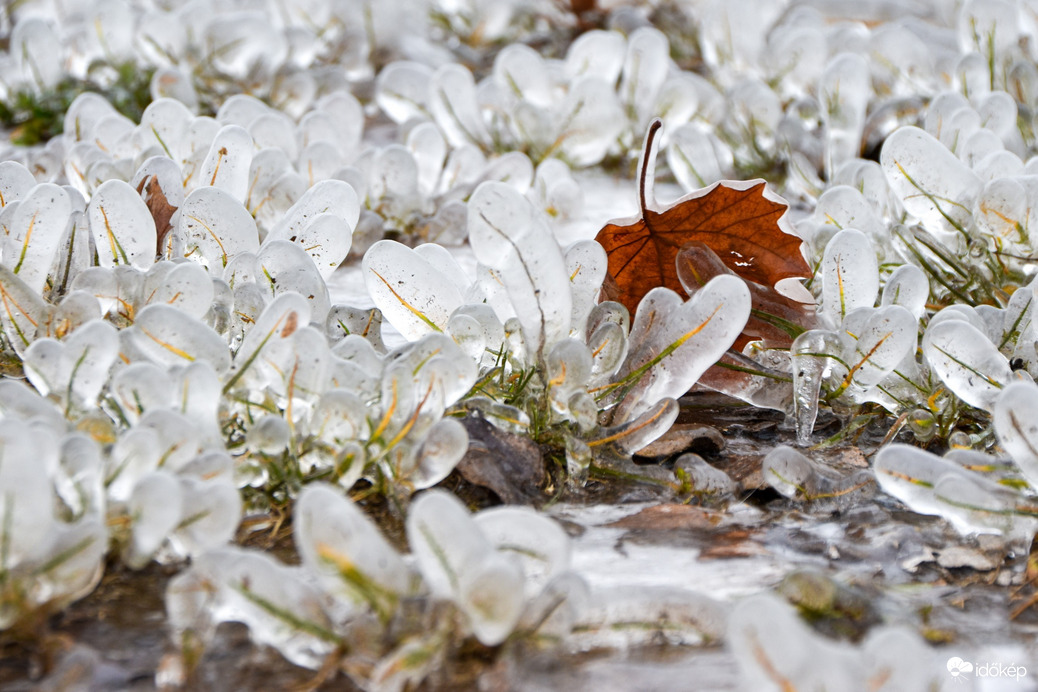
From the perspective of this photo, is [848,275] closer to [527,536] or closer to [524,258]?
[524,258]

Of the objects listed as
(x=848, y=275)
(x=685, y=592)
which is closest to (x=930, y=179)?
(x=848, y=275)

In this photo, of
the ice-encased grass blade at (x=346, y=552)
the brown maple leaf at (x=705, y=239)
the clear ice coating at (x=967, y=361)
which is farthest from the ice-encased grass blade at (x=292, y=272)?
the clear ice coating at (x=967, y=361)

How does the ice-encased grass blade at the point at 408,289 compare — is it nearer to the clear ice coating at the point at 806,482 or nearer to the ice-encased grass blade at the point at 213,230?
the ice-encased grass blade at the point at 213,230

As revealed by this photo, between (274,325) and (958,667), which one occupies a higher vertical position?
(274,325)

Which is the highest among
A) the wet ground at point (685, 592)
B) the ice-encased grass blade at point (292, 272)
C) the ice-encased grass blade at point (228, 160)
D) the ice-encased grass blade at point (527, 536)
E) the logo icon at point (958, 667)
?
the ice-encased grass blade at point (228, 160)

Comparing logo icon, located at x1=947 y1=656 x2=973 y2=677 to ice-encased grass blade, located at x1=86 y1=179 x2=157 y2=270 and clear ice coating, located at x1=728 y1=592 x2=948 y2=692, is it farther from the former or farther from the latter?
ice-encased grass blade, located at x1=86 y1=179 x2=157 y2=270

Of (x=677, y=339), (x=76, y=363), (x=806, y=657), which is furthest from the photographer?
(x=677, y=339)

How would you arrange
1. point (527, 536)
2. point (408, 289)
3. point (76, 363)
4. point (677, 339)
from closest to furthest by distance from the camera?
point (527, 536), point (76, 363), point (677, 339), point (408, 289)

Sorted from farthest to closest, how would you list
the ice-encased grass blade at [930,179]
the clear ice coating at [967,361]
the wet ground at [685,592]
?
the ice-encased grass blade at [930,179] → the clear ice coating at [967,361] → the wet ground at [685,592]
